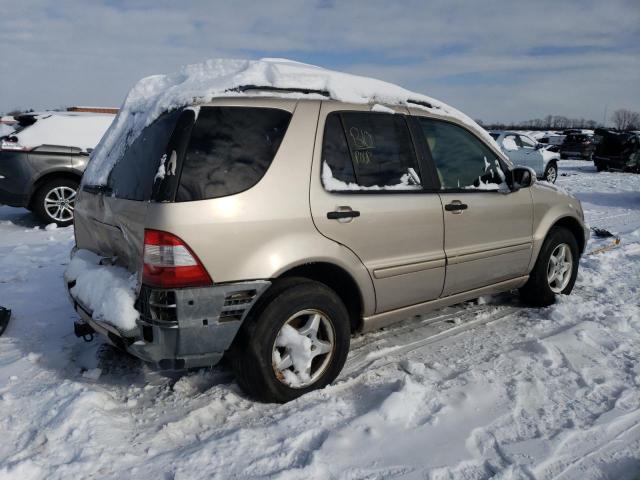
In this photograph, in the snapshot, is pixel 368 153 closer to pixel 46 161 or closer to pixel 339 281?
pixel 339 281

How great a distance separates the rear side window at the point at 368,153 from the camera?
3135 mm

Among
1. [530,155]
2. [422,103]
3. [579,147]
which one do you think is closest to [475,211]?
[422,103]

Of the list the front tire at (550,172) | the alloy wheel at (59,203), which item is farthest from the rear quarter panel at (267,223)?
the front tire at (550,172)

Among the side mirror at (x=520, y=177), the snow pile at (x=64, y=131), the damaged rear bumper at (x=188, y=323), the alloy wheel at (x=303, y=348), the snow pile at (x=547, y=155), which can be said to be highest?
the snow pile at (x=64, y=131)

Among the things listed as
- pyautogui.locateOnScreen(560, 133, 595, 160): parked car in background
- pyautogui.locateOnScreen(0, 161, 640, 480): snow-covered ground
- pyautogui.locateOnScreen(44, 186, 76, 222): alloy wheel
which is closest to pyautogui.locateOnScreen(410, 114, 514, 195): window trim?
pyautogui.locateOnScreen(0, 161, 640, 480): snow-covered ground

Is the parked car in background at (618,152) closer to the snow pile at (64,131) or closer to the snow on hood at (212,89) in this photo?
the snow pile at (64,131)

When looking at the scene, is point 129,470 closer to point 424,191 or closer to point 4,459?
point 4,459

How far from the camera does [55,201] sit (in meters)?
8.05

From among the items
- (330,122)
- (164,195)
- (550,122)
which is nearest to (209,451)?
(164,195)

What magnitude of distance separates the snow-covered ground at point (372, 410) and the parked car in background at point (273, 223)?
0.33 meters

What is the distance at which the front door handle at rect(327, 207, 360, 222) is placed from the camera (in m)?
3.02

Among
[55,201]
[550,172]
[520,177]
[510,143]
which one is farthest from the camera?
[550,172]

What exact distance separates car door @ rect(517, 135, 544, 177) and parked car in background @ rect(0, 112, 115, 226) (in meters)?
11.8

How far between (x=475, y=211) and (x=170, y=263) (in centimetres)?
230
